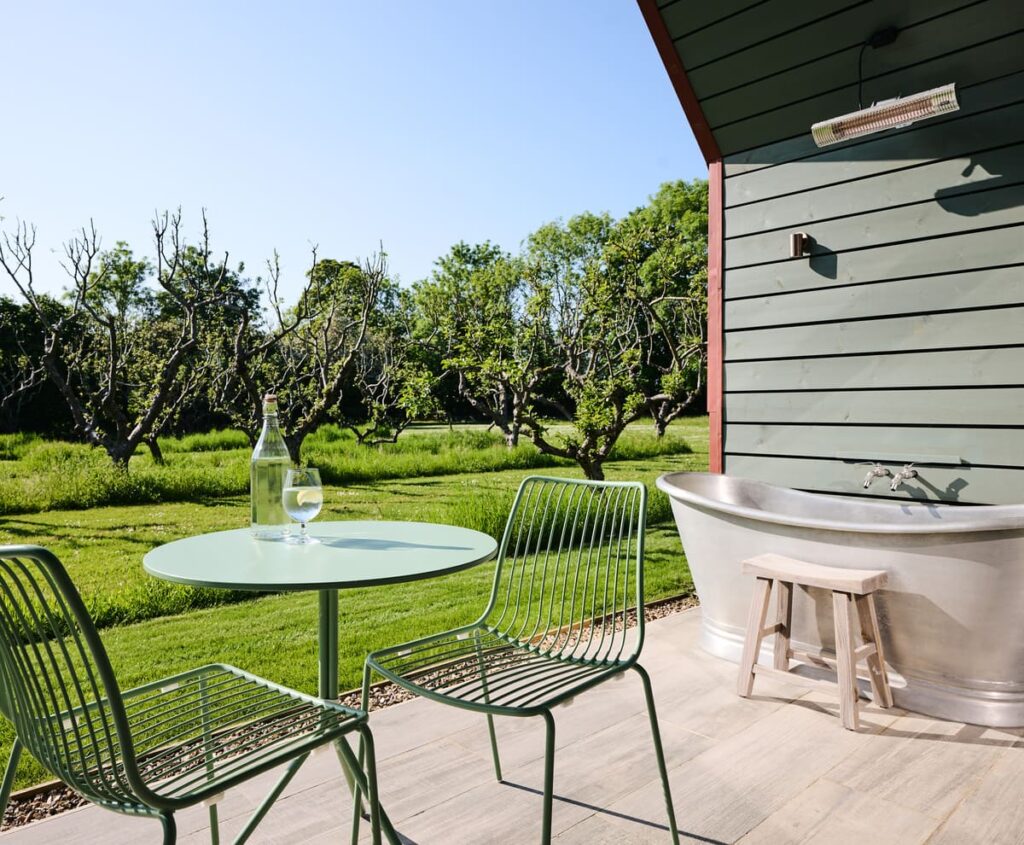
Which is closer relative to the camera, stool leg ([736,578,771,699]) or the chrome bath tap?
stool leg ([736,578,771,699])

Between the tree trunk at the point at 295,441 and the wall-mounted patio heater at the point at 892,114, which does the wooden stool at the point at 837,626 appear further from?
the tree trunk at the point at 295,441

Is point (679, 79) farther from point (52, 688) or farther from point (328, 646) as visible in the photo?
point (52, 688)

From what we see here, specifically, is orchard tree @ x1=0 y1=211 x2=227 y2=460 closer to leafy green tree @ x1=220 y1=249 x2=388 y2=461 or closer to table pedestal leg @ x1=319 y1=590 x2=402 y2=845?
leafy green tree @ x1=220 y1=249 x2=388 y2=461

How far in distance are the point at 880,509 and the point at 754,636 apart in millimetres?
788

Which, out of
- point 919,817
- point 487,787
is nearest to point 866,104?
point 919,817

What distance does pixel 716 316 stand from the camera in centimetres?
332

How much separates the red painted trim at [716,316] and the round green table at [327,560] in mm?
1898

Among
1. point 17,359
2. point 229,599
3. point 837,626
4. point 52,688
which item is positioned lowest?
point 229,599

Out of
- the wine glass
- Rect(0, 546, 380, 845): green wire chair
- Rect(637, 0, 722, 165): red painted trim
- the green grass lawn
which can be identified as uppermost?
Rect(637, 0, 722, 165): red painted trim

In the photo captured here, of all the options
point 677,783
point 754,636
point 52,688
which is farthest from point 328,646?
point 754,636

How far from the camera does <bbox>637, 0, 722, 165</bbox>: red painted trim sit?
2986 millimetres

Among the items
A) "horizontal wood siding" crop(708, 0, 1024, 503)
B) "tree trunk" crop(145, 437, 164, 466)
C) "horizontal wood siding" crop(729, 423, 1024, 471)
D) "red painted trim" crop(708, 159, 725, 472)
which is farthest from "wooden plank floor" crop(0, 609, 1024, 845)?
"tree trunk" crop(145, 437, 164, 466)

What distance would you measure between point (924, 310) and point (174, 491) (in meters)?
4.12

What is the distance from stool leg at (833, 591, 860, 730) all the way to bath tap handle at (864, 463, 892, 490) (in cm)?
78
